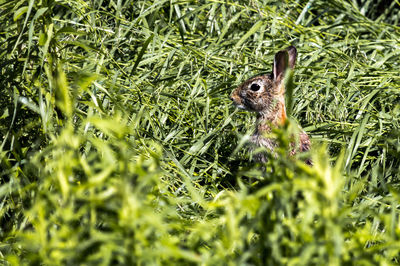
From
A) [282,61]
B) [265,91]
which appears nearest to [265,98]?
[265,91]

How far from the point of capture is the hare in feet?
12.1

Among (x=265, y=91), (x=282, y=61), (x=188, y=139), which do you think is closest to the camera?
(x=188, y=139)

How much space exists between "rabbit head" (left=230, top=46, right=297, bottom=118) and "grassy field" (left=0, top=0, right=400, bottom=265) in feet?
0.37

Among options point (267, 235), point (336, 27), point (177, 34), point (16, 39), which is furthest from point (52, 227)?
point (336, 27)

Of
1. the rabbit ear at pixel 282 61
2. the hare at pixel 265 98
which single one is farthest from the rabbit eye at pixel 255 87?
the rabbit ear at pixel 282 61

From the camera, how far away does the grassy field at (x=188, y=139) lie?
171 centimetres

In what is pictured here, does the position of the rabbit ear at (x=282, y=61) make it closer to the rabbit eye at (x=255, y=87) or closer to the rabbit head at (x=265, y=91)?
the rabbit head at (x=265, y=91)

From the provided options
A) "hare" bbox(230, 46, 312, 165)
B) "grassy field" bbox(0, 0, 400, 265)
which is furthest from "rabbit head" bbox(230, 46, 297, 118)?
"grassy field" bbox(0, 0, 400, 265)

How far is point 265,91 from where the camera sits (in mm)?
3871

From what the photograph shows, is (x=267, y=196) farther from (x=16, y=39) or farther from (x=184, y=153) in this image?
(x=16, y=39)

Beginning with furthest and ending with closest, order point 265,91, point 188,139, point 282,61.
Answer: point 265,91
point 282,61
point 188,139

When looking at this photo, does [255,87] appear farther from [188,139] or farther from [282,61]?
[188,139]

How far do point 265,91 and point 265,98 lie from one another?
5cm

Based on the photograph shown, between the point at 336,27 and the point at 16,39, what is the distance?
254cm
